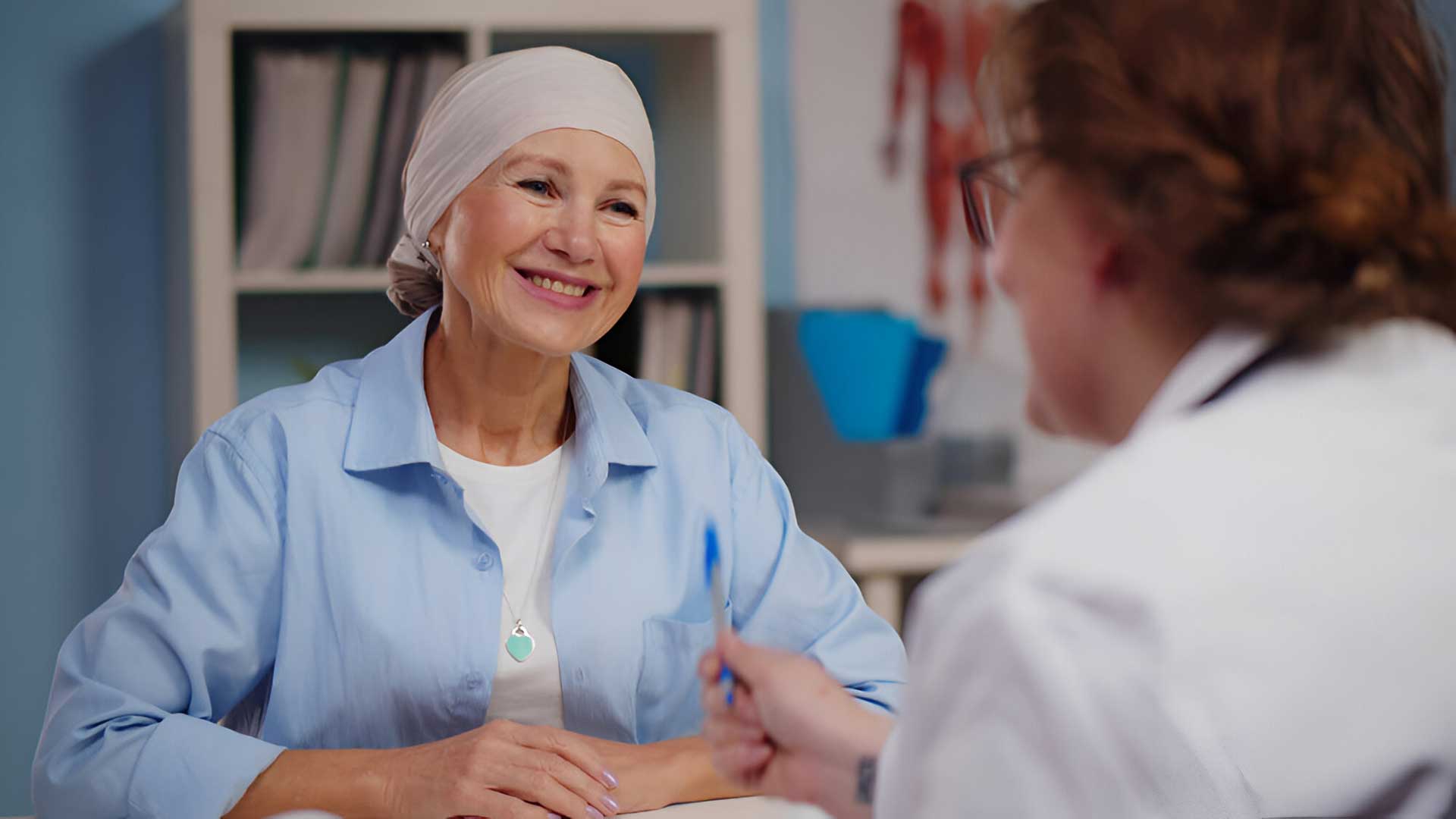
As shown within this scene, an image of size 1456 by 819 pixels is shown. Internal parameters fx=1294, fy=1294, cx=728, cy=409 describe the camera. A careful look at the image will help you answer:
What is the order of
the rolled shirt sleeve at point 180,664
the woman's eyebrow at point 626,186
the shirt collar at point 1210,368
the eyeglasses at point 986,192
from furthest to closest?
the woman's eyebrow at point 626,186
the rolled shirt sleeve at point 180,664
the eyeglasses at point 986,192
the shirt collar at point 1210,368

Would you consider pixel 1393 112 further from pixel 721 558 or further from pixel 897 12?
pixel 897 12

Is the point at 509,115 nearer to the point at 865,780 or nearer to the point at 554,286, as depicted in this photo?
the point at 554,286

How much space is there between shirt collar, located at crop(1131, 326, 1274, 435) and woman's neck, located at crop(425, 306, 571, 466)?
0.91 metres

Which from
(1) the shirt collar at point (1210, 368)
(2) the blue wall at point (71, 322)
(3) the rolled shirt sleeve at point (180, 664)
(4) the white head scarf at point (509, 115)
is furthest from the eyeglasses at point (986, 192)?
(2) the blue wall at point (71, 322)

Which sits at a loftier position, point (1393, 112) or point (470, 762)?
point (1393, 112)

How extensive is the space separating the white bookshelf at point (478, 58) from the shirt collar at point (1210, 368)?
5.83 ft

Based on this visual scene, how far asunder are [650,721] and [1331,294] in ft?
3.10

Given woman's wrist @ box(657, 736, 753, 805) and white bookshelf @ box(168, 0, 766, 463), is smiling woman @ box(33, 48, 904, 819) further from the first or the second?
white bookshelf @ box(168, 0, 766, 463)

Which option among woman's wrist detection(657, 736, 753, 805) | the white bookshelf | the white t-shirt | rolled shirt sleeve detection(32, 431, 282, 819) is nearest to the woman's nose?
the white t-shirt

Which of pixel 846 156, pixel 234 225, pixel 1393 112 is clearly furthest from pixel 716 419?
pixel 846 156

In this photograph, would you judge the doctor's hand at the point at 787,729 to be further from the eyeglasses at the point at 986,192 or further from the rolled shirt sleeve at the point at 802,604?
the rolled shirt sleeve at the point at 802,604

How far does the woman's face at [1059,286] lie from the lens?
2.32 feet

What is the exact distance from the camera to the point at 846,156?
283 cm

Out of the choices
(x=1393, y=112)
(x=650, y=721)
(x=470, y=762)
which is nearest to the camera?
(x=1393, y=112)
